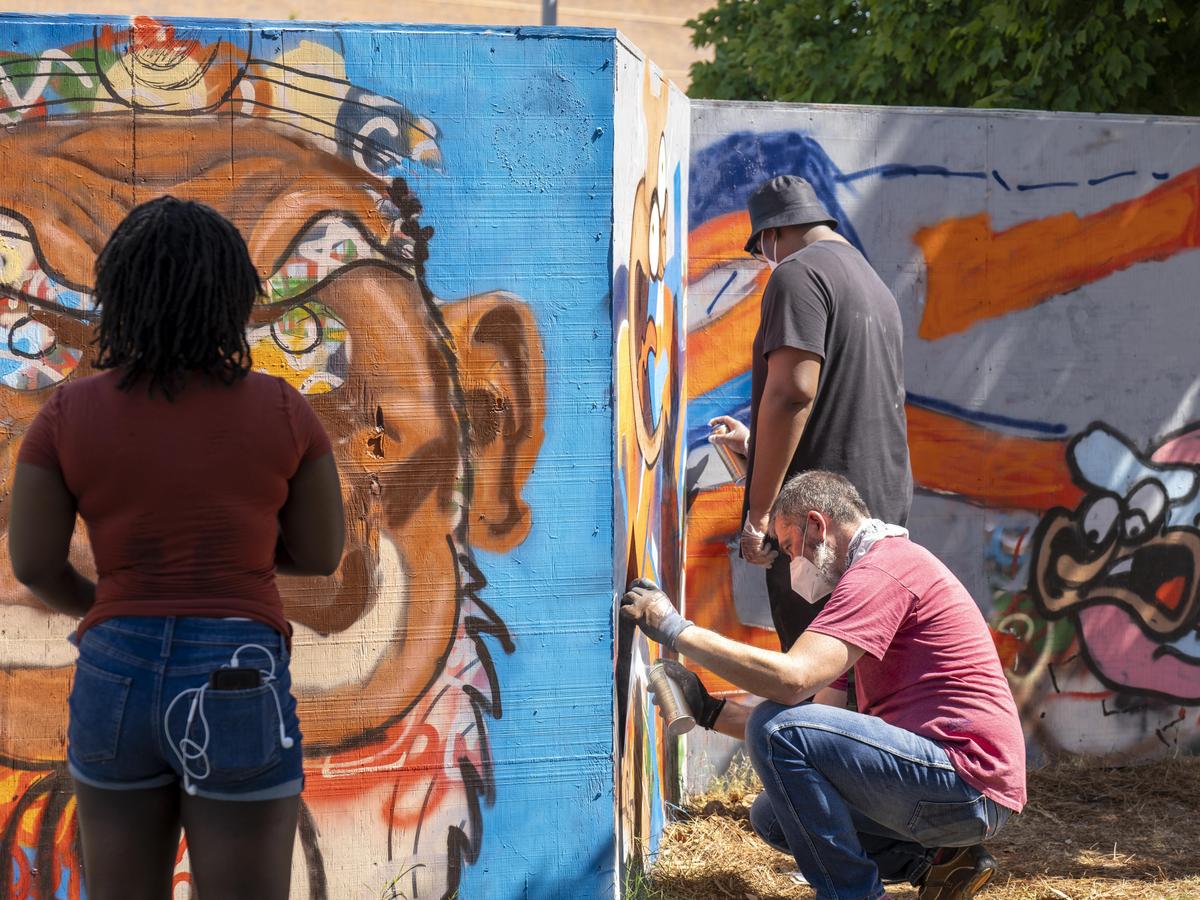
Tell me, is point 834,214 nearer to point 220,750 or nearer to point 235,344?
point 235,344

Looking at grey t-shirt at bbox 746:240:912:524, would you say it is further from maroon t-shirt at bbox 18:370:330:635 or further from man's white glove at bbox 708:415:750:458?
maroon t-shirt at bbox 18:370:330:635

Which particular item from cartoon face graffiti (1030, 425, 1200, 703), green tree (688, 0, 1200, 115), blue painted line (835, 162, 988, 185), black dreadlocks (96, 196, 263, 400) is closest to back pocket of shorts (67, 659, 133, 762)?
black dreadlocks (96, 196, 263, 400)

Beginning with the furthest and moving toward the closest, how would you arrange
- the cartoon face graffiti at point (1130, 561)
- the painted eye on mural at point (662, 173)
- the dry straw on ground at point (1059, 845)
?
the cartoon face graffiti at point (1130, 561), the painted eye on mural at point (662, 173), the dry straw on ground at point (1059, 845)

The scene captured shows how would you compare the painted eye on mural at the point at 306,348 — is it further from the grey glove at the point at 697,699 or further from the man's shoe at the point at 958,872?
the man's shoe at the point at 958,872

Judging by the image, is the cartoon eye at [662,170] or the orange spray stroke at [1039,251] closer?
the cartoon eye at [662,170]

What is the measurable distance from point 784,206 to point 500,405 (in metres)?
1.24

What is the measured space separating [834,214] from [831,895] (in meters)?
2.52

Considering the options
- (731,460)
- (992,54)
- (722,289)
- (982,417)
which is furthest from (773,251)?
(992,54)

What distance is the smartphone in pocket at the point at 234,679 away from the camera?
88.1 inches

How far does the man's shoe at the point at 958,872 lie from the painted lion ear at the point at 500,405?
4.63 ft

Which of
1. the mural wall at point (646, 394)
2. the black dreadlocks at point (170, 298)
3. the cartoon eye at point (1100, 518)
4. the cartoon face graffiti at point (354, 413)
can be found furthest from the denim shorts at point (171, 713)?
the cartoon eye at point (1100, 518)

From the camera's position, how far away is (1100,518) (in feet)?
16.8

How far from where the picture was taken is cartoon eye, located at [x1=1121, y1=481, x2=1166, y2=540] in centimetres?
514

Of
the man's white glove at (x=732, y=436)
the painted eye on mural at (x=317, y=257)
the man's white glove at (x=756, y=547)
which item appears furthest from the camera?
the man's white glove at (x=732, y=436)
